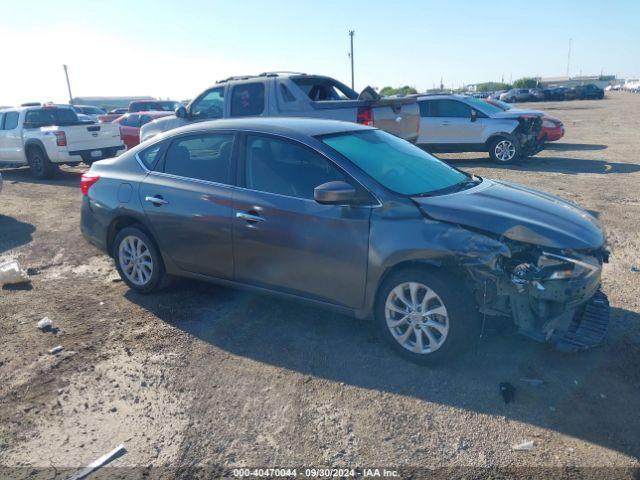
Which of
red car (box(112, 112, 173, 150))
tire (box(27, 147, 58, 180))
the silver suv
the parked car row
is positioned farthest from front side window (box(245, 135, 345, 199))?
the parked car row

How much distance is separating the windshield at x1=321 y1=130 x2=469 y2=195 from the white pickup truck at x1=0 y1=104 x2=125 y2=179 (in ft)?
34.0

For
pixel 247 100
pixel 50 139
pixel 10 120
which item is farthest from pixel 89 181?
pixel 10 120

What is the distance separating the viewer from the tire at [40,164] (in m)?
13.7

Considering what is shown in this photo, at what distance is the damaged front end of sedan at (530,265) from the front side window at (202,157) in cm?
177

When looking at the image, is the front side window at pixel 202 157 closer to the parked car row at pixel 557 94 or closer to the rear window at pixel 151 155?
the rear window at pixel 151 155

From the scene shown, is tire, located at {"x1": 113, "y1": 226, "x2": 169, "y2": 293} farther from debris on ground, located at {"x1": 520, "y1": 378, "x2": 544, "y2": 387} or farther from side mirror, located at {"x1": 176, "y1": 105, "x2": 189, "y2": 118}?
side mirror, located at {"x1": 176, "y1": 105, "x2": 189, "y2": 118}

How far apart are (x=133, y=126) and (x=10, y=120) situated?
361 cm

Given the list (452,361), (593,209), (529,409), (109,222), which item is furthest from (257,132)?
(593,209)

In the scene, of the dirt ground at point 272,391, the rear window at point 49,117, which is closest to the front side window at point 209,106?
the dirt ground at point 272,391

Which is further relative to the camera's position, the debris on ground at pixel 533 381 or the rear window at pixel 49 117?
the rear window at pixel 49 117

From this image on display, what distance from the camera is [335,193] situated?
4023 mm

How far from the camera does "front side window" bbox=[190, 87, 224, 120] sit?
33.0ft

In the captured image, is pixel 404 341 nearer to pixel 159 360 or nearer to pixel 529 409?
pixel 529 409

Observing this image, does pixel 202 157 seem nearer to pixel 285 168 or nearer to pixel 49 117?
pixel 285 168
